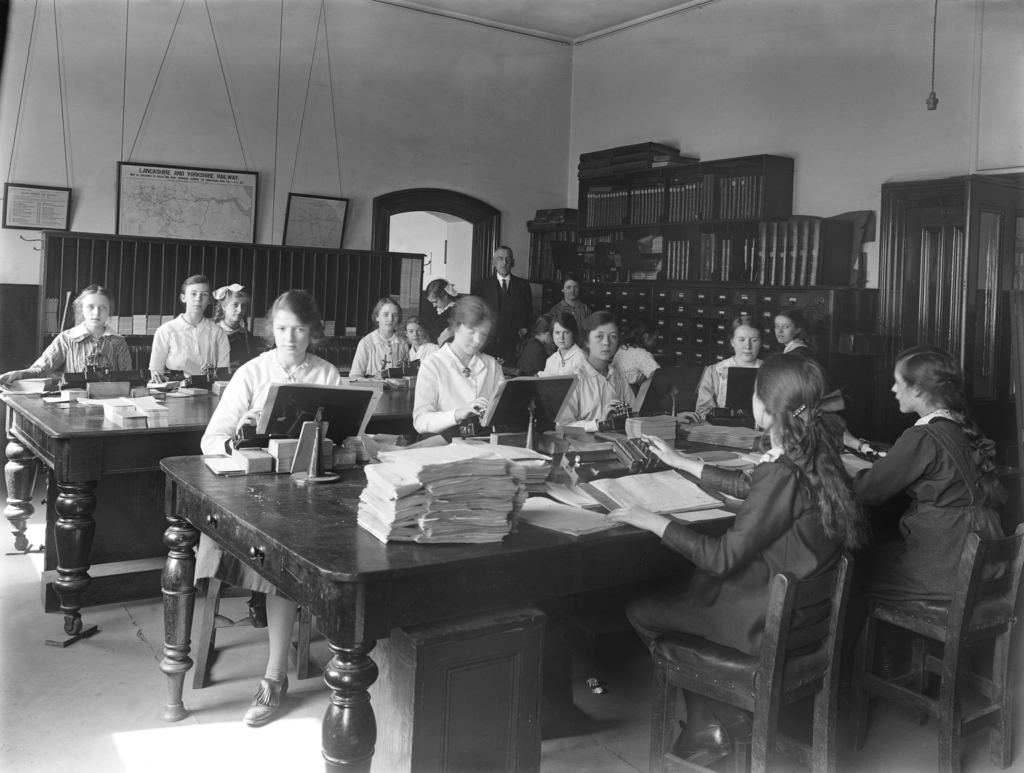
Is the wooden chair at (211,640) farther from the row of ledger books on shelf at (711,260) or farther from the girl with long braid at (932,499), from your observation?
the row of ledger books on shelf at (711,260)

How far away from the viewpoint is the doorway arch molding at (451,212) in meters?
9.38

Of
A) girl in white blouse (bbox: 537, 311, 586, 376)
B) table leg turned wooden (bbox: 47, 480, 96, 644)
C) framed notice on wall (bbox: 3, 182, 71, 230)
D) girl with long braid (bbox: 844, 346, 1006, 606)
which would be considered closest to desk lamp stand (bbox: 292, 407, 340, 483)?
table leg turned wooden (bbox: 47, 480, 96, 644)

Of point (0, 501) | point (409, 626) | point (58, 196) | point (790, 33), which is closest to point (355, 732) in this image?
point (409, 626)

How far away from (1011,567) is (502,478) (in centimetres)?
163

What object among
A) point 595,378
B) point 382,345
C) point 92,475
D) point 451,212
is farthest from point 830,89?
point 92,475

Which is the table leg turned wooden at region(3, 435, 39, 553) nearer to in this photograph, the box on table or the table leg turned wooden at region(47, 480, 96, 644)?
the table leg turned wooden at region(47, 480, 96, 644)

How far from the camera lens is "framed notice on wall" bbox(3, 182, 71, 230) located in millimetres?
7535

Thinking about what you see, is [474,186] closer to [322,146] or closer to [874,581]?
[322,146]

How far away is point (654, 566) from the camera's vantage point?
8.81 feet

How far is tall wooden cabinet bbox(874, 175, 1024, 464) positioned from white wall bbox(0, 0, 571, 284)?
15.2 ft

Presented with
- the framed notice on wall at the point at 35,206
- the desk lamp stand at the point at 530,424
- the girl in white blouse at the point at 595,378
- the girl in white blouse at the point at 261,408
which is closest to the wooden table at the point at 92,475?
the girl in white blouse at the point at 261,408

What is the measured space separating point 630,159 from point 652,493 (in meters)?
6.76

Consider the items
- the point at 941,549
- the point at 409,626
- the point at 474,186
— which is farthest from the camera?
the point at 474,186

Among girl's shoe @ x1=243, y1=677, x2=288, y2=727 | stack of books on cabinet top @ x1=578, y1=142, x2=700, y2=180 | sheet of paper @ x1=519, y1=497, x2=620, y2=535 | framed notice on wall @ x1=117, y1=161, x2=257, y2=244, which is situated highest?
stack of books on cabinet top @ x1=578, y1=142, x2=700, y2=180
